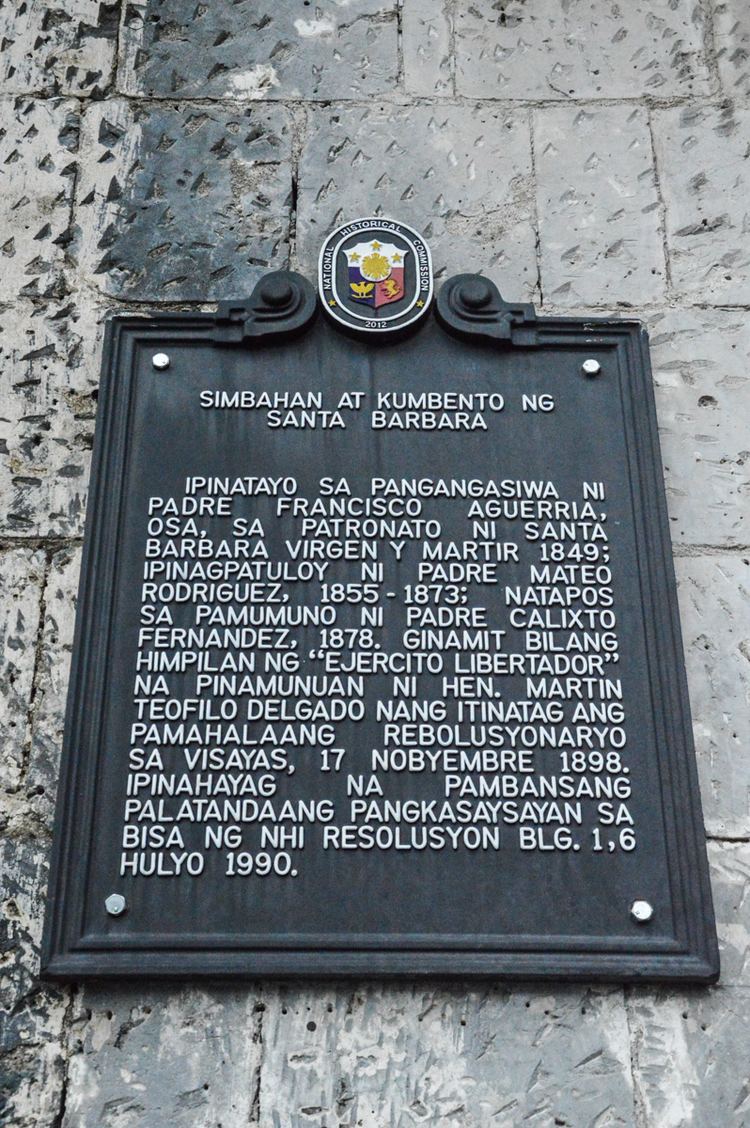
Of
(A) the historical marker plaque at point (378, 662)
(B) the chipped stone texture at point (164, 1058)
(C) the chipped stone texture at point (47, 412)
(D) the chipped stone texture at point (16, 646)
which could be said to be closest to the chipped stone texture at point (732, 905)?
(A) the historical marker plaque at point (378, 662)

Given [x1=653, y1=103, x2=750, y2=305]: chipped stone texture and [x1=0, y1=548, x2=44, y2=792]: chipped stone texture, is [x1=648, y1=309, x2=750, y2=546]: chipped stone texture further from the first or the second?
Result: [x1=0, y1=548, x2=44, y2=792]: chipped stone texture

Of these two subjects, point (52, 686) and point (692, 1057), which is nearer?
point (692, 1057)

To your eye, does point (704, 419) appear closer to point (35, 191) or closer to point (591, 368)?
point (591, 368)

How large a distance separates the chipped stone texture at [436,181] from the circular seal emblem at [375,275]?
0.12 meters

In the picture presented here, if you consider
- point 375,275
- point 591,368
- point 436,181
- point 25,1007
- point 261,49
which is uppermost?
point 261,49

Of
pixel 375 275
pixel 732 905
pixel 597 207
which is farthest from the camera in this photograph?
pixel 597 207

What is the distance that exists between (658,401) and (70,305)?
6.72ft

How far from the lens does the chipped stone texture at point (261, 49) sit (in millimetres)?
4598

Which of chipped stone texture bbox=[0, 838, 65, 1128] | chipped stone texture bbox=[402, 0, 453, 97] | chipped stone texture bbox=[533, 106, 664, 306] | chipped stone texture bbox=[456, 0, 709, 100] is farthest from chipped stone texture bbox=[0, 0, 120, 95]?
chipped stone texture bbox=[0, 838, 65, 1128]

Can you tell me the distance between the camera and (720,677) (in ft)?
12.0

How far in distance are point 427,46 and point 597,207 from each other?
98 centimetres

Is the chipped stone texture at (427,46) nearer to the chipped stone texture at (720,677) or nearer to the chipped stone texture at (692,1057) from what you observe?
the chipped stone texture at (720,677)

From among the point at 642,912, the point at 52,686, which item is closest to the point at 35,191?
the point at 52,686

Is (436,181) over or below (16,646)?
over
